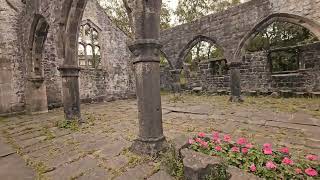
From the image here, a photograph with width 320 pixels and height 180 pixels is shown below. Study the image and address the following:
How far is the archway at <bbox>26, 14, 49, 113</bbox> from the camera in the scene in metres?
7.28

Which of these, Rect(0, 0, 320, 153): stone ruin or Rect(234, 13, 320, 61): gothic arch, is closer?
Rect(0, 0, 320, 153): stone ruin

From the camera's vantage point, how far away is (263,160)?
1.92 meters

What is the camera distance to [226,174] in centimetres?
184

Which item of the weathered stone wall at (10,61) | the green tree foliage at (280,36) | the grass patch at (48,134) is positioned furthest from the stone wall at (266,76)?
the weathered stone wall at (10,61)

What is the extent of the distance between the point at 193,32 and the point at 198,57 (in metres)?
11.4

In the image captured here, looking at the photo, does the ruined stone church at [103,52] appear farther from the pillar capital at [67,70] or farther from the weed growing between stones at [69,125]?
the weed growing between stones at [69,125]

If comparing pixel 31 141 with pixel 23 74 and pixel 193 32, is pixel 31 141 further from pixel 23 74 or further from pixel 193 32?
pixel 193 32

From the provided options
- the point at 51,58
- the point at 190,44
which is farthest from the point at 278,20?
the point at 51,58

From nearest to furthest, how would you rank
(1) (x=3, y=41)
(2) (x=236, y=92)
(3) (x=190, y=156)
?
(3) (x=190, y=156)
(1) (x=3, y=41)
(2) (x=236, y=92)

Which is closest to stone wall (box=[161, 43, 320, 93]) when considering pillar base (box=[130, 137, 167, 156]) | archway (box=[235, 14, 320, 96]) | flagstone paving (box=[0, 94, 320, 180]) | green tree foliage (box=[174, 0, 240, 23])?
archway (box=[235, 14, 320, 96])

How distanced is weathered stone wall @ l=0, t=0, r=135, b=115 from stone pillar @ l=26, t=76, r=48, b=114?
41cm

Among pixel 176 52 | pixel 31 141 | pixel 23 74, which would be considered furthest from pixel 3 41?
pixel 176 52

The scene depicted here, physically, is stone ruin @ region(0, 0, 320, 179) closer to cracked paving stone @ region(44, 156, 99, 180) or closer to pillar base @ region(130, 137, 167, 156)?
pillar base @ region(130, 137, 167, 156)

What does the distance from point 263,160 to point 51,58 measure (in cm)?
978
